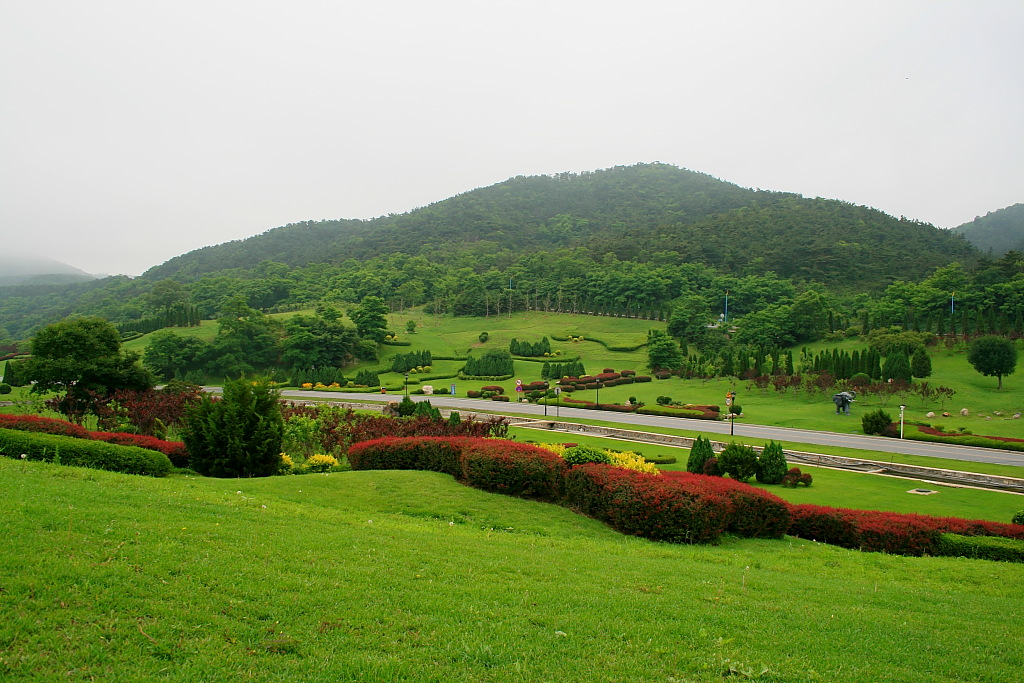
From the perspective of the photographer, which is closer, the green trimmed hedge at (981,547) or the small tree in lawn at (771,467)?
the green trimmed hedge at (981,547)

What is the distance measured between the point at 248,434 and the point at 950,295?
55.5 meters

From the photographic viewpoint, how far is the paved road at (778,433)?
20.4 metres

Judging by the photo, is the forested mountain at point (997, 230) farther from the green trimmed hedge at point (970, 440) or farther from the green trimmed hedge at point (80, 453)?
the green trimmed hedge at point (80, 453)

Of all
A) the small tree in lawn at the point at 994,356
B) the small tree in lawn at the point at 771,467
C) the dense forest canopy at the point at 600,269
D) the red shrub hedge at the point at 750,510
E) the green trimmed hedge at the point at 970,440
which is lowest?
the green trimmed hedge at the point at 970,440

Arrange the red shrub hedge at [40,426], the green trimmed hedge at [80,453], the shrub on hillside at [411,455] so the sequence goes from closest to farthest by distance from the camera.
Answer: the green trimmed hedge at [80,453]
the red shrub hedge at [40,426]
the shrub on hillside at [411,455]

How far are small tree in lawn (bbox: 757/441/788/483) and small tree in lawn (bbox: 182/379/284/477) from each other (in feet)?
38.7

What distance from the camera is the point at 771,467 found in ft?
51.4

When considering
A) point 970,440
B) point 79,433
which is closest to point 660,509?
point 79,433

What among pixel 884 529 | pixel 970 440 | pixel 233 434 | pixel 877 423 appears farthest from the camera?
pixel 877 423

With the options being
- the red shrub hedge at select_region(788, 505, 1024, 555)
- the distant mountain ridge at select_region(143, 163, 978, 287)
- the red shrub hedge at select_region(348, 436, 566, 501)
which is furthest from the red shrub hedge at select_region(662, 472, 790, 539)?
A: the distant mountain ridge at select_region(143, 163, 978, 287)

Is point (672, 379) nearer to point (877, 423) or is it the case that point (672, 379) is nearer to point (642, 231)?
point (877, 423)

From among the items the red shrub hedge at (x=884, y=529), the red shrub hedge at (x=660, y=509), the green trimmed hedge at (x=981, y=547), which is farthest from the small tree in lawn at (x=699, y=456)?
the green trimmed hedge at (x=981, y=547)

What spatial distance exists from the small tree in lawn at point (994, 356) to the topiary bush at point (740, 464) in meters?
24.1

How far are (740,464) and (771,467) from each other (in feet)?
2.78
